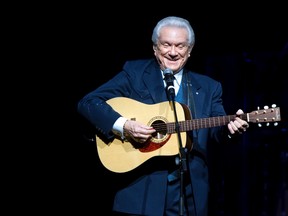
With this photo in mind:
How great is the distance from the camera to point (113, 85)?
327 cm

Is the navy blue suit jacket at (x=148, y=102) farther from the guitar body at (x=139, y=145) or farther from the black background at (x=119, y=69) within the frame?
the black background at (x=119, y=69)

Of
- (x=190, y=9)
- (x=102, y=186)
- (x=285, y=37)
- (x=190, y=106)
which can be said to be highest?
(x=190, y=9)

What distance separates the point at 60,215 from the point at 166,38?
2.51 metres

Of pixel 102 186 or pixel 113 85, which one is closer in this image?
pixel 113 85

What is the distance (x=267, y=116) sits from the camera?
2.79 m

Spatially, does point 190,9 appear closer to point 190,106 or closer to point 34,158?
point 190,106

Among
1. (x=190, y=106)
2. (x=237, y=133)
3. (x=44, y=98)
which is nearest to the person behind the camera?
(x=237, y=133)

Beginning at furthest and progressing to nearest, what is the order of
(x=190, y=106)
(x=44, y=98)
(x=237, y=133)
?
(x=44, y=98) → (x=190, y=106) → (x=237, y=133)

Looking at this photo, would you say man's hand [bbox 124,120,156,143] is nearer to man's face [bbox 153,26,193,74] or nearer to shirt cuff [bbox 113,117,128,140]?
shirt cuff [bbox 113,117,128,140]

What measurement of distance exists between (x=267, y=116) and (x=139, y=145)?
0.93 meters

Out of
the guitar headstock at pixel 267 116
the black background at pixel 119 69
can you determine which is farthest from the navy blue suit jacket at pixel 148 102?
the black background at pixel 119 69

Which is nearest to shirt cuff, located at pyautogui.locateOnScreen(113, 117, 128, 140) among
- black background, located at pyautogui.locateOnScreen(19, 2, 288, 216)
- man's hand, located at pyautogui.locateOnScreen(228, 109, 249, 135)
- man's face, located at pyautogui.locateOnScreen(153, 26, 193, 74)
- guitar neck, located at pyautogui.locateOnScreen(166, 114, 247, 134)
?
guitar neck, located at pyautogui.locateOnScreen(166, 114, 247, 134)

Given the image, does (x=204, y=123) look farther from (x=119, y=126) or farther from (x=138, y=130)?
(x=119, y=126)

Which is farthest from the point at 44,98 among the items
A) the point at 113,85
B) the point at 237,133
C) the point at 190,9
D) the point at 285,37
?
the point at 285,37
